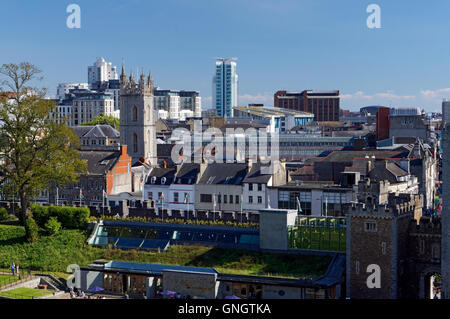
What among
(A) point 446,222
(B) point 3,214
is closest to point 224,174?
(B) point 3,214

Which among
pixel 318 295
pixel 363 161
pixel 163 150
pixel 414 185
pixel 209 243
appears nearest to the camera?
pixel 318 295

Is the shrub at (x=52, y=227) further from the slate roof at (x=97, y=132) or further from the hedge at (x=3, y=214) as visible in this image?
the slate roof at (x=97, y=132)

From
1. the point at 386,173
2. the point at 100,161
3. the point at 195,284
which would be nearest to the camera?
the point at 195,284

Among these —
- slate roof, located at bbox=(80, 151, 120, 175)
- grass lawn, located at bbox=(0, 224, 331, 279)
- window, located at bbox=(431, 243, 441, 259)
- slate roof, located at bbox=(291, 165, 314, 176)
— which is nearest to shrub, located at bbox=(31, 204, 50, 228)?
grass lawn, located at bbox=(0, 224, 331, 279)

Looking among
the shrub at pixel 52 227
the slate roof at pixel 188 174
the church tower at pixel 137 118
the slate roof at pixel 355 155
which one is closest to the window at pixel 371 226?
the shrub at pixel 52 227

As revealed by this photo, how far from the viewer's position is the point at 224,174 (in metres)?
83.4

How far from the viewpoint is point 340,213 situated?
73750 mm

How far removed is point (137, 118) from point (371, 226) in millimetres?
71585

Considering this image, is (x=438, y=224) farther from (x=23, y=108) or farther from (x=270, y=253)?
(x=23, y=108)

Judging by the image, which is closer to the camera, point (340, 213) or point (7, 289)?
point (7, 289)

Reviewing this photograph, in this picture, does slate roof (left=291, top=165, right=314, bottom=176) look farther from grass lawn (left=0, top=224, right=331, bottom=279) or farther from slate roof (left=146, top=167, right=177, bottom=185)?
grass lawn (left=0, top=224, right=331, bottom=279)

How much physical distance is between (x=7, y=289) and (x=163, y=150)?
243ft

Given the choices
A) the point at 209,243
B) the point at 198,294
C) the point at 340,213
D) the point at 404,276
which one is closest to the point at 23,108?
the point at 209,243

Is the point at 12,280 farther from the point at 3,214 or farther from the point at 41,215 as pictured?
the point at 3,214
